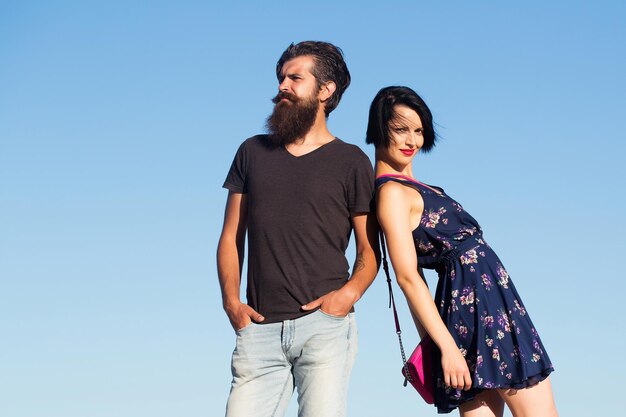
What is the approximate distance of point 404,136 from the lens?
5906 millimetres

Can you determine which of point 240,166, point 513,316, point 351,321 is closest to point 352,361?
point 351,321

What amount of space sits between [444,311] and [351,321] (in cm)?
55

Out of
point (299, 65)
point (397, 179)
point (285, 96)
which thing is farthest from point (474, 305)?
point (299, 65)

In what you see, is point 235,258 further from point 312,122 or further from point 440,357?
point 440,357

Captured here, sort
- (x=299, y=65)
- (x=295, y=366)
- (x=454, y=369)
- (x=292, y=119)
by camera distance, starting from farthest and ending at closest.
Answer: (x=299, y=65) < (x=292, y=119) < (x=295, y=366) < (x=454, y=369)

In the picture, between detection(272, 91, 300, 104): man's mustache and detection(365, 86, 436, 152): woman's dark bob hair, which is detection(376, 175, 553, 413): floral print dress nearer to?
detection(365, 86, 436, 152): woman's dark bob hair

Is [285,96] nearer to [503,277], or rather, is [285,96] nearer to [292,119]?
[292,119]

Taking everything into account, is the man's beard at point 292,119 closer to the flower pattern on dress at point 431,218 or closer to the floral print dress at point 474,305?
the floral print dress at point 474,305

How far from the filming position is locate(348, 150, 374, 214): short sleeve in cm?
564

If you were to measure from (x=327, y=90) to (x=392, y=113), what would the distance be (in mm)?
443

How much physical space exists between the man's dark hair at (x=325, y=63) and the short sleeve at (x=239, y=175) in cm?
58

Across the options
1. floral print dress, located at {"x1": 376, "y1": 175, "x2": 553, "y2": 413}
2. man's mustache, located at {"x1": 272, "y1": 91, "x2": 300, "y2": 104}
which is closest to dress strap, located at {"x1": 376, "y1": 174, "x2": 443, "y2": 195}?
floral print dress, located at {"x1": 376, "y1": 175, "x2": 553, "y2": 413}

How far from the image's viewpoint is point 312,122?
5.95 metres

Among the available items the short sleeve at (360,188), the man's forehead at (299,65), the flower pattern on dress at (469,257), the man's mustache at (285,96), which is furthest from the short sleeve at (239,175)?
the flower pattern on dress at (469,257)
